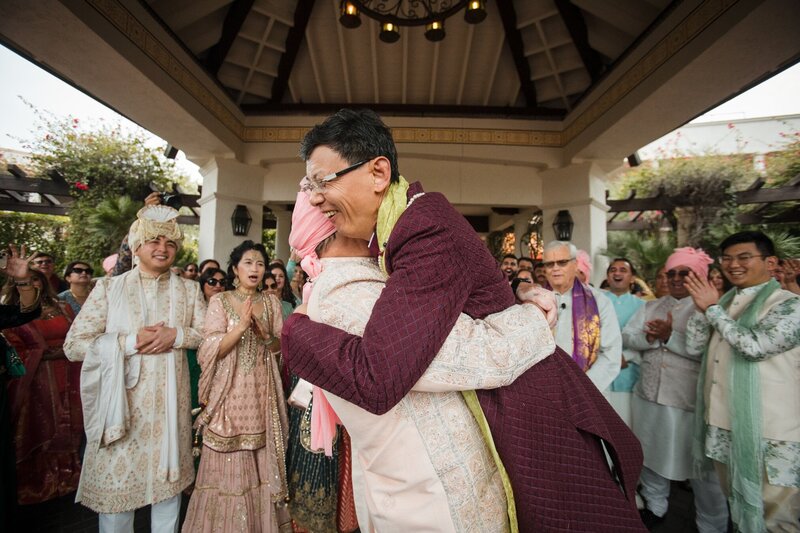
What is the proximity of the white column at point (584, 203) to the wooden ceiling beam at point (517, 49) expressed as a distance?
4.92 feet

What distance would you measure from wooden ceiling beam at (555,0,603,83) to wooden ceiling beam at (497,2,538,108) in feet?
2.16

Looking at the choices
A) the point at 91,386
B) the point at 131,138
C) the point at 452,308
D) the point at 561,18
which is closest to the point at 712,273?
the point at 452,308

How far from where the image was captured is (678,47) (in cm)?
429

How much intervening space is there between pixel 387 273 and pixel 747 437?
2.92 meters

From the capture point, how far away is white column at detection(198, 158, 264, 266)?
6934 mm

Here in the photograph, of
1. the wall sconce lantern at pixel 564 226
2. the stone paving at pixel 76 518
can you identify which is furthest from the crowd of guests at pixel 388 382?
the wall sconce lantern at pixel 564 226

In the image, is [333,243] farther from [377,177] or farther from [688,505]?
[688,505]

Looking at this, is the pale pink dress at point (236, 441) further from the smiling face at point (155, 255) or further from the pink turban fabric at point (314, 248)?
the pink turban fabric at point (314, 248)

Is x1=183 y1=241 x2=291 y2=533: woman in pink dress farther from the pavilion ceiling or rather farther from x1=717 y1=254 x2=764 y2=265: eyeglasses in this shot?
the pavilion ceiling

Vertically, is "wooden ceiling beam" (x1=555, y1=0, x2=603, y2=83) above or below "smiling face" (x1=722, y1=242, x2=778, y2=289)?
above

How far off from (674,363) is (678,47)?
3.46 meters

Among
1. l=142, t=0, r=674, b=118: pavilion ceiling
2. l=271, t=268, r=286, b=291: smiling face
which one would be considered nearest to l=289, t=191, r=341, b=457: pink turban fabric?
l=271, t=268, r=286, b=291: smiling face

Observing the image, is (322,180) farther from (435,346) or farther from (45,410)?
(45,410)

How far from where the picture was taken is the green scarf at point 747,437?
243 cm
